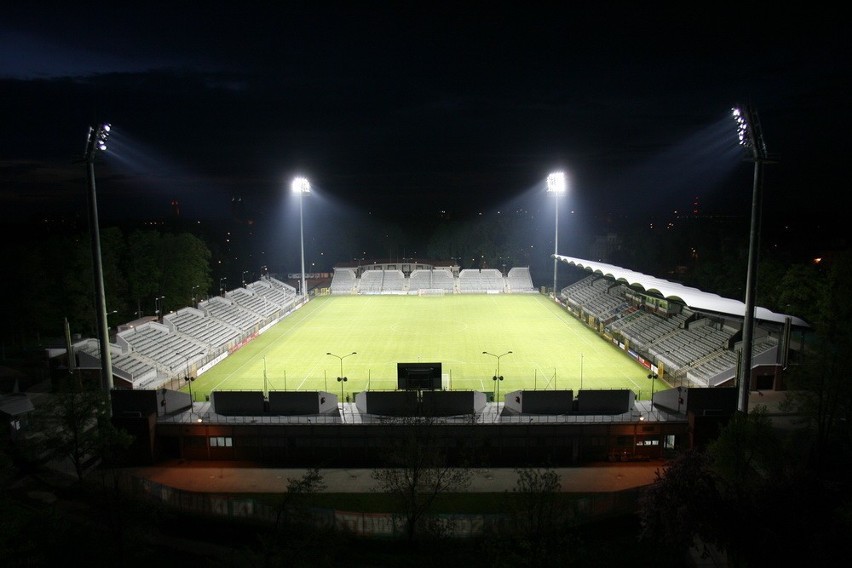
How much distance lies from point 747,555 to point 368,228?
326ft

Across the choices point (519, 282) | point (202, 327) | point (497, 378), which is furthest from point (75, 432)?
point (519, 282)

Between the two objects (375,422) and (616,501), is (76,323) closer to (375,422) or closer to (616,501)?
(375,422)

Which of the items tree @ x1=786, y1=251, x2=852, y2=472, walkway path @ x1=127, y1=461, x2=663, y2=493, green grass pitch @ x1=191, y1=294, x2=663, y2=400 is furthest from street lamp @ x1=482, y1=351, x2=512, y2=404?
tree @ x1=786, y1=251, x2=852, y2=472

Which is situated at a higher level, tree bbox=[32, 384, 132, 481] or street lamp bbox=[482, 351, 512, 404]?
tree bbox=[32, 384, 132, 481]

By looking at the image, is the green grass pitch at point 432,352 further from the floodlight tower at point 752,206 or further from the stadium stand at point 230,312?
the floodlight tower at point 752,206

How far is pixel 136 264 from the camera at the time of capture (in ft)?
135

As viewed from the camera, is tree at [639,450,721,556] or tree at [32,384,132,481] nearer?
tree at [639,450,721,556]

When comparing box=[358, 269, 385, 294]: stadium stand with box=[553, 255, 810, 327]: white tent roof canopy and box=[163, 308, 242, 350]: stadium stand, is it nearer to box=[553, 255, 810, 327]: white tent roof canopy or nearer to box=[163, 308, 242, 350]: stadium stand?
box=[163, 308, 242, 350]: stadium stand

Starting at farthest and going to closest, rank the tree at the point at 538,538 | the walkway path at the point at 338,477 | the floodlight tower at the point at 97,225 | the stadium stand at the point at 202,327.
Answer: the stadium stand at the point at 202,327 < the floodlight tower at the point at 97,225 < the walkway path at the point at 338,477 < the tree at the point at 538,538

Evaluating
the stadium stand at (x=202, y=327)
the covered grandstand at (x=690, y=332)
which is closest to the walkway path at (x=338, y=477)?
the covered grandstand at (x=690, y=332)

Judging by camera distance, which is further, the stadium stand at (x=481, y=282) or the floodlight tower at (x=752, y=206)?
the stadium stand at (x=481, y=282)

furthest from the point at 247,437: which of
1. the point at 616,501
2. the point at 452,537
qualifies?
the point at 616,501

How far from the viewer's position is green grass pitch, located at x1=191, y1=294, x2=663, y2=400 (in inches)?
1077

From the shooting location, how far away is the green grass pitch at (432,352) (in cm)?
2734
